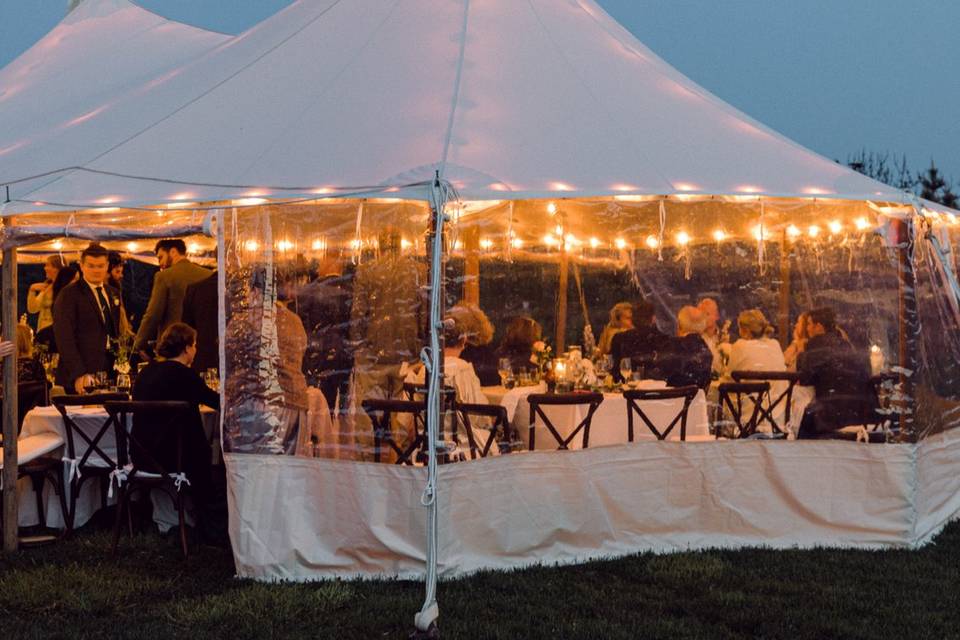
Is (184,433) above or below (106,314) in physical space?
below

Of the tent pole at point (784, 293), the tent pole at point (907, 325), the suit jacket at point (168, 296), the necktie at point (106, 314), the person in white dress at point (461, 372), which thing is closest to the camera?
the person in white dress at point (461, 372)

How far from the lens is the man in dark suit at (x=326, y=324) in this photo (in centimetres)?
638

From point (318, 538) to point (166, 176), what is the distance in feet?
6.83

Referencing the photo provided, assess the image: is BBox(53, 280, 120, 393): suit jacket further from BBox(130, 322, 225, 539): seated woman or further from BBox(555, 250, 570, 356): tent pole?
BBox(555, 250, 570, 356): tent pole

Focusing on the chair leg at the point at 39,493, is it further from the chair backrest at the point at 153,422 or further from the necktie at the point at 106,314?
the necktie at the point at 106,314

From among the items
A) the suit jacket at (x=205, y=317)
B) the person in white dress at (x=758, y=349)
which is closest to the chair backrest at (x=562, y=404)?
the person in white dress at (x=758, y=349)

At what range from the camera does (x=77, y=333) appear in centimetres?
920

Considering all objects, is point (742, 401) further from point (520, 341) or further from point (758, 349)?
point (520, 341)

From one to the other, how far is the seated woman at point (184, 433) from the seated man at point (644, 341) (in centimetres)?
242

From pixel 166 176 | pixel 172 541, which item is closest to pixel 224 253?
pixel 166 176

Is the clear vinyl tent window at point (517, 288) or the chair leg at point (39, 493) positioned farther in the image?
the chair leg at point (39, 493)

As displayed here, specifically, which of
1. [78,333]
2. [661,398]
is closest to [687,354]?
[661,398]

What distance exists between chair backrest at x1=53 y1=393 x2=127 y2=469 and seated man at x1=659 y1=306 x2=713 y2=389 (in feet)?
10.6

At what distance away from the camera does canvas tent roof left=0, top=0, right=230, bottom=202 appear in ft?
24.8
